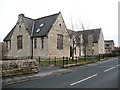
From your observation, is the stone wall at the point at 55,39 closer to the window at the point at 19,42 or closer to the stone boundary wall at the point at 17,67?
the window at the point at 19,42

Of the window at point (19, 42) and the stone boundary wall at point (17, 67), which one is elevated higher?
the window at point (19, 42)

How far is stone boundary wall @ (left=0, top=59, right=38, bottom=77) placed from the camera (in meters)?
12.8

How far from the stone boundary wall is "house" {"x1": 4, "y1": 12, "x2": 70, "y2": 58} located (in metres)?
16.0

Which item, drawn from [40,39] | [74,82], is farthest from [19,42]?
[74,82]

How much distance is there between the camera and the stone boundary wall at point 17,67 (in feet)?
42.1

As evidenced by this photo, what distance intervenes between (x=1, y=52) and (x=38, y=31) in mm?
9740

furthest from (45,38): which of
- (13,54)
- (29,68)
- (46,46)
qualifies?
(29,68)

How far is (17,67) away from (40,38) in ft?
62.8

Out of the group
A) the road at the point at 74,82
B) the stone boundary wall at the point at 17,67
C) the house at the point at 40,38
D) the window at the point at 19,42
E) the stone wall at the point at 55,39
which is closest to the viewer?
the road at the point at 74,82

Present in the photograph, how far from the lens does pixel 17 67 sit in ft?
45.9

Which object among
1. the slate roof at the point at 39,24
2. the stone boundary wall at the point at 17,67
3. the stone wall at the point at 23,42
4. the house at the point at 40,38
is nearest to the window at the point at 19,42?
the house at the point at 40,38

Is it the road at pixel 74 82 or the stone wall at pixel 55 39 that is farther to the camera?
the stone wall at pixel 55 39

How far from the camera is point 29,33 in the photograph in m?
34.3

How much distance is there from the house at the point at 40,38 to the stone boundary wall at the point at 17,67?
52.4ft
